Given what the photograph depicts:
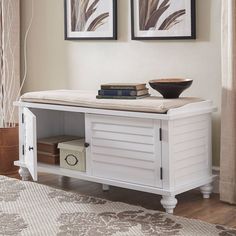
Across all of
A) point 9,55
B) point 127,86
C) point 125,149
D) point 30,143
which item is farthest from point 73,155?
point 9,55

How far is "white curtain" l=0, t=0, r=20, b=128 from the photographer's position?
458cm

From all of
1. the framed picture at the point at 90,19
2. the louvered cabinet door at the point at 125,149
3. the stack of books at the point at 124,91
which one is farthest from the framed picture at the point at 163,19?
the louvered cabinet door at the point at 125,149

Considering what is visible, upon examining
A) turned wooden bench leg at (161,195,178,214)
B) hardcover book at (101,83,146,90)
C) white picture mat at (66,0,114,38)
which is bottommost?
turned wooden bench leg at (161,195,178,214)

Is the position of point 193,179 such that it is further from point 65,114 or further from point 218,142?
point 65,114

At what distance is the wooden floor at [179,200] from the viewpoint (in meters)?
3.15

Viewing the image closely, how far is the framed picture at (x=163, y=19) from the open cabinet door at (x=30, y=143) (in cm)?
88

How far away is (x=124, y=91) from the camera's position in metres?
3.44

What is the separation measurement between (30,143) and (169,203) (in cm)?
103

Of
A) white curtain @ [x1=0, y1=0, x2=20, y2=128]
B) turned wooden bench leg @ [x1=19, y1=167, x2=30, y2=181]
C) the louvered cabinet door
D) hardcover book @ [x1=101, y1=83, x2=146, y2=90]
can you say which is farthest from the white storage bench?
white curtain @ [x1=0, y1=0, x2=20, y2=128]

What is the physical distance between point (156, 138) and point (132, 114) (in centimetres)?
19

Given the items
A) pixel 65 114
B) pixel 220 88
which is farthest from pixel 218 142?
pixel 65 114

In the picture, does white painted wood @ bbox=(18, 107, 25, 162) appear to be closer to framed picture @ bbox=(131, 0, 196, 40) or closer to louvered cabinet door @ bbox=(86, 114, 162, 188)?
louvered cabinet door @ bbox=(86, 114, 162, 188)

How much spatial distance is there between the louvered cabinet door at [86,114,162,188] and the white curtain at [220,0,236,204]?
432 millimetres

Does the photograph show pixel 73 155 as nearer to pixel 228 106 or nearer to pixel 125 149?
pixel 125 149
